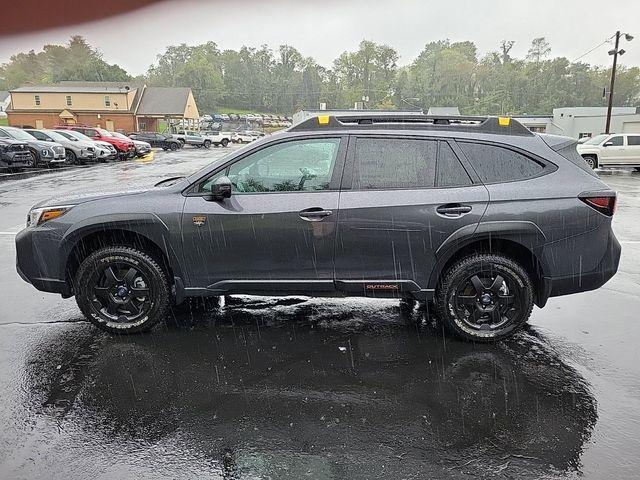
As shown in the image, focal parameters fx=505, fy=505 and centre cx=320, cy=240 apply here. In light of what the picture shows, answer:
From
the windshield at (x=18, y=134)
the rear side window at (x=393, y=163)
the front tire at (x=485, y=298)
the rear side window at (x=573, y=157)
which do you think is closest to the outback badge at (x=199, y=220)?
the rear side window at (x=393, y=163)

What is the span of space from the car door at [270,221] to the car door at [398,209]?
0.14 m

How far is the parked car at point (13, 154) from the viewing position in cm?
1771

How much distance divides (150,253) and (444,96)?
58.7 m

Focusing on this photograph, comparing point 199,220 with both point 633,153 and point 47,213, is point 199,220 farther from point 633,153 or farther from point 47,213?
point 633,153

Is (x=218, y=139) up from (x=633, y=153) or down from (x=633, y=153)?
down

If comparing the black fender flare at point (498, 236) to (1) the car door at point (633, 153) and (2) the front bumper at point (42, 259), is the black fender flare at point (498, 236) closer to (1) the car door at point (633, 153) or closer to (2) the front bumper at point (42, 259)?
(2) the front bumper at point (42, 259)

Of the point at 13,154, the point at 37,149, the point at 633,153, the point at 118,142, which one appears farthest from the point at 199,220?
the point at 118,142

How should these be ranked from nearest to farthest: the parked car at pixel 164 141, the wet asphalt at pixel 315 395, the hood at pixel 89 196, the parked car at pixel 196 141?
the wet asphalt at pixel 315 395 < the hood at pixel 89 196 < the parked car at pixel 164 141 < the parked car at pixel 196 141

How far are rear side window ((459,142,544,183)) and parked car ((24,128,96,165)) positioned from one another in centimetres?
2333

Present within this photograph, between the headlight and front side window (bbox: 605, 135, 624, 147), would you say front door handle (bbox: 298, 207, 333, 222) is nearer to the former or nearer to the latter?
the headlight

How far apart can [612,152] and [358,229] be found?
22.0m

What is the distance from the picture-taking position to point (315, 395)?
3.33 metres

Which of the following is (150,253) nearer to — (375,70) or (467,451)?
(467,451)

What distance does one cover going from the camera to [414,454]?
2732mm
